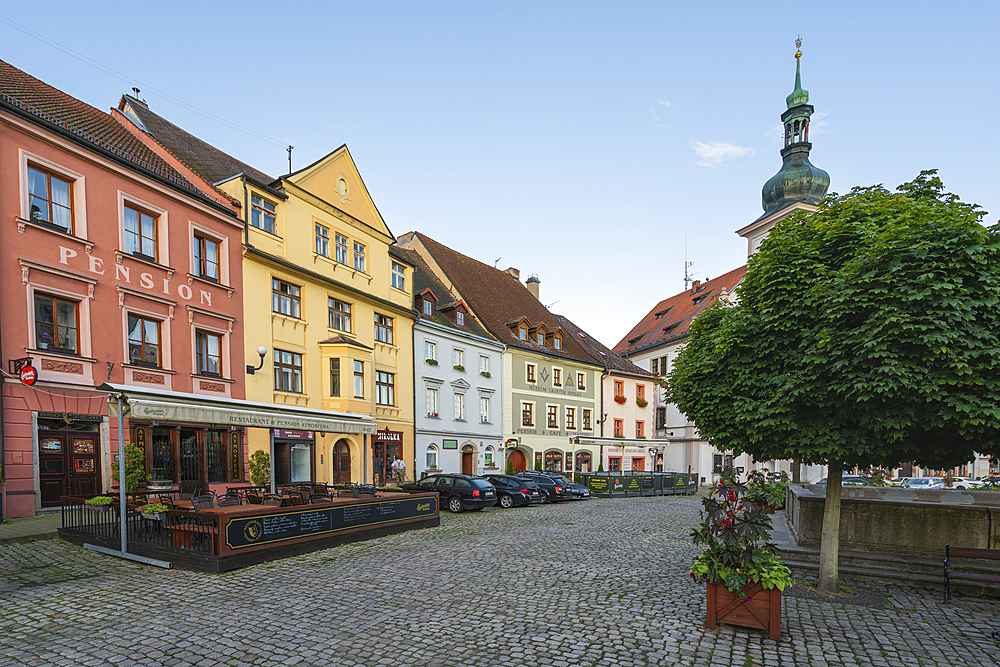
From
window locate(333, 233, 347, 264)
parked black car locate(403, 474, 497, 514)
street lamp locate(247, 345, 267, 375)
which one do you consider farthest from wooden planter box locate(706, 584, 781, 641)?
window locate(333, 233, 347, 264)

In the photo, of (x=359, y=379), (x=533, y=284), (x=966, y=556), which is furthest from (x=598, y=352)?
(x=966, y=556)

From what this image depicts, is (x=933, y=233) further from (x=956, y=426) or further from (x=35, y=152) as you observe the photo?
(x=35, y=152)

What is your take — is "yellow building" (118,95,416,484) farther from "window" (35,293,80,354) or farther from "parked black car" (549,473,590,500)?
"parked black car" (549,473,590,500)

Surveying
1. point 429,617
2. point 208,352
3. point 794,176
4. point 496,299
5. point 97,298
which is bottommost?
point 429,617

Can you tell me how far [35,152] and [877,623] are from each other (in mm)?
20716

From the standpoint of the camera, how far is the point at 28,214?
49.9 ft

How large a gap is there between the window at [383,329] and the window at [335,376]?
3.74 meters

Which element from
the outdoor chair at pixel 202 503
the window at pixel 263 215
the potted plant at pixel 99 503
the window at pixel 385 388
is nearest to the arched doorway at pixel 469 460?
the window at pixel 385 388

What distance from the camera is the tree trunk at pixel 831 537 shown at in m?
9.83

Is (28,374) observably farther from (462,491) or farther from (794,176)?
(794,176)

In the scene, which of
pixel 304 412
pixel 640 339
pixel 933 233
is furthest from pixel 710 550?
pixel 640 339

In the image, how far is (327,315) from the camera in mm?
25234

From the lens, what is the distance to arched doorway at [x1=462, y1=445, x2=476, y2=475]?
33906mm

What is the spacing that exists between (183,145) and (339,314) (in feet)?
29.1
